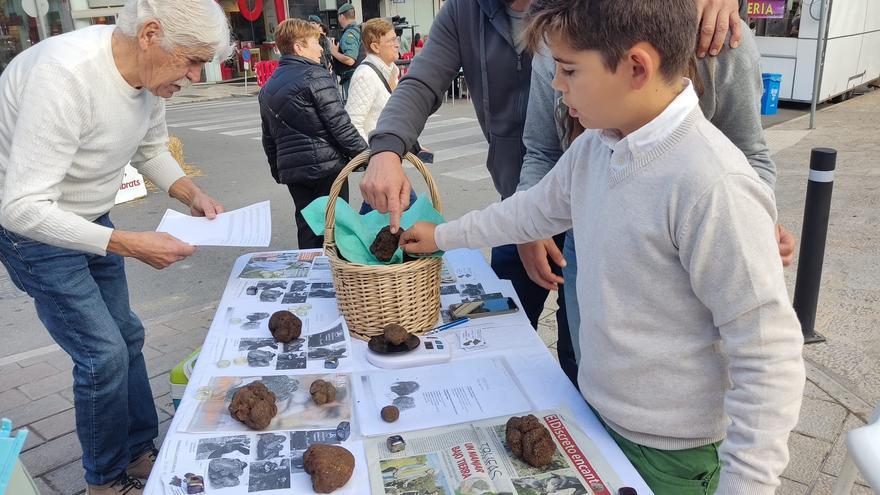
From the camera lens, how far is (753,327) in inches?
41.8

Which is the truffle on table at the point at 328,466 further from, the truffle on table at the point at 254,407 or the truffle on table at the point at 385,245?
the truffle on table at the point at 385,245

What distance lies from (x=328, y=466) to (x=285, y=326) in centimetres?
64

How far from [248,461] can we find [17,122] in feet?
3.71

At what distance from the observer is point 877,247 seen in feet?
15.1

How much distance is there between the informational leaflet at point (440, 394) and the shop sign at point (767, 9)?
395 inches

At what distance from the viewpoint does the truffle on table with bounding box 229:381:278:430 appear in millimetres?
1395

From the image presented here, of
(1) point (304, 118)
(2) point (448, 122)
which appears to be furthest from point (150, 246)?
(2) point (448, 122)

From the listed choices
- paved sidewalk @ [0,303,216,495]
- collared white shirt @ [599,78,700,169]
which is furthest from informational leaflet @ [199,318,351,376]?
paved sidewalk @ [0,303,216,495]

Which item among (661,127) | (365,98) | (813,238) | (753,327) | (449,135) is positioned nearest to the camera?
(753,327)

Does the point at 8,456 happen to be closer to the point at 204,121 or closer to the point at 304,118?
the point at 304,118

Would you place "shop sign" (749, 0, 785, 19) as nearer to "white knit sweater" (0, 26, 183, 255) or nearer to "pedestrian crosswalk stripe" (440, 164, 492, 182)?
"pedestrian crosswalk stripe" (440, 164, 492, 182)

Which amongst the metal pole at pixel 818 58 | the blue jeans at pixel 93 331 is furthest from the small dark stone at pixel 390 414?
the metal pole at pixel 818 58

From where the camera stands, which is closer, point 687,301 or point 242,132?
point 687,301

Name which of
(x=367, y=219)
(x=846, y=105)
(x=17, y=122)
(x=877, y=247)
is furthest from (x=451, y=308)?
(x=846, y=105)
